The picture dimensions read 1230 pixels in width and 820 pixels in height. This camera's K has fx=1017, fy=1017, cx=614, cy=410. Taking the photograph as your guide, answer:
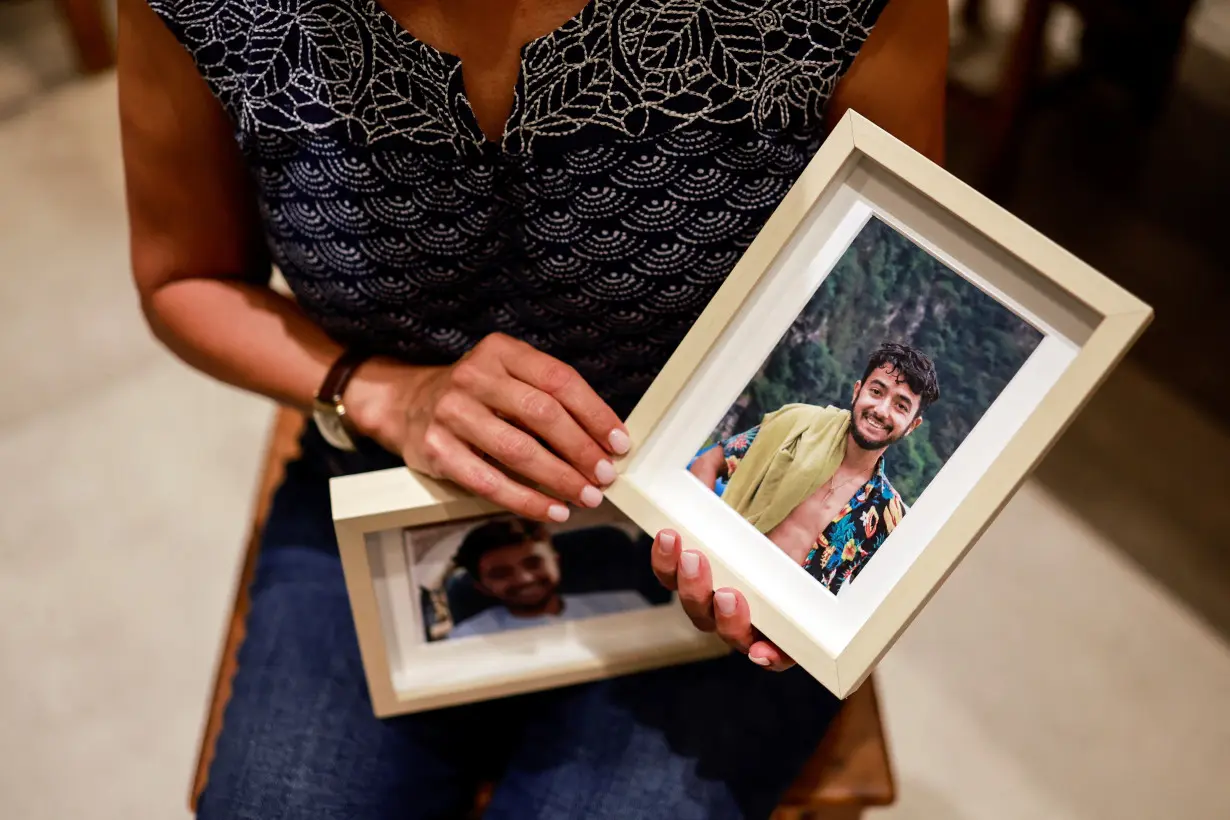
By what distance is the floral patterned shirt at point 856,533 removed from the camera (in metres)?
0.59

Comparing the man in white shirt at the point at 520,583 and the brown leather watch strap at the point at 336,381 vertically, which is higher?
the brown leather watch strap at the point at 336,381

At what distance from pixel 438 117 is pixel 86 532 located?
119cm

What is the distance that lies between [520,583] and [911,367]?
1.17 ft

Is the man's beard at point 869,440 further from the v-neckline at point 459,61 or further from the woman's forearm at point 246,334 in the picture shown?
the woman's forearm at point 246,334

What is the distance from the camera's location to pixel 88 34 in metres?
2.10

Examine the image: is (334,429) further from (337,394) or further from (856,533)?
(856,533)

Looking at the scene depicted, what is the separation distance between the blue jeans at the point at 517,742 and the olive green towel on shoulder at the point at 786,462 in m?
0.24

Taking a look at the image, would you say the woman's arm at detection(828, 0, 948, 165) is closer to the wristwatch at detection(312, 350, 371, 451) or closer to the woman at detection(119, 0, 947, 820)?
the woman at detection(119, 0, 947, 820)

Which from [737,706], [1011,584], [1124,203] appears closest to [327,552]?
[737,706]

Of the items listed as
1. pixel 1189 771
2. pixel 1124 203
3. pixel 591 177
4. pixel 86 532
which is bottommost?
pixel 86 532

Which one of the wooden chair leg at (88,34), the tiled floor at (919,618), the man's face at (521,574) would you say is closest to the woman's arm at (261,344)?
the man's face at (521,574)

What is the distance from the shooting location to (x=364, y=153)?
680 mm

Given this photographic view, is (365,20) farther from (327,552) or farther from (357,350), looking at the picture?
(327,552)

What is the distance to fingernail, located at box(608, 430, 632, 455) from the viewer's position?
64cm
